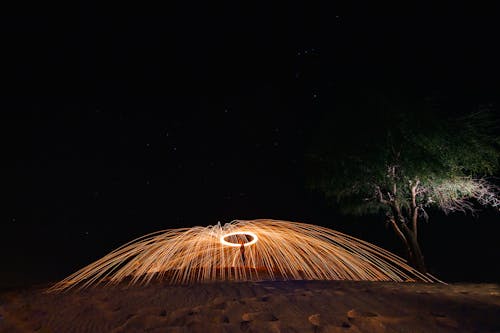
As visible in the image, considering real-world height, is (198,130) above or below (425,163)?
above

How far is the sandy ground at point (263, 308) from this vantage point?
3529 millimetres

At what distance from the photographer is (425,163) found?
935 centimetres

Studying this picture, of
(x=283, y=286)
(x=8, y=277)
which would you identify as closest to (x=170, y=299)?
(x=283, y=286)

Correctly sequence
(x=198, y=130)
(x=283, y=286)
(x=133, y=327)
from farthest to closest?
(x=198, y=130), (x=283, y=286), (x=133, y=327)

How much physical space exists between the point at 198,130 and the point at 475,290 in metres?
11.9

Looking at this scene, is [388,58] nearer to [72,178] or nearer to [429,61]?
[429,61]

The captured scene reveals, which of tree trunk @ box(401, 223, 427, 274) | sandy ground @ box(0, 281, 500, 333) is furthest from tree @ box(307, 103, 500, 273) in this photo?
sandy ground @ box(0, 281, 500, 333)

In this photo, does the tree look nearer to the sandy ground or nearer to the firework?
the firework

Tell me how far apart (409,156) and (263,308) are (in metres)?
7.18

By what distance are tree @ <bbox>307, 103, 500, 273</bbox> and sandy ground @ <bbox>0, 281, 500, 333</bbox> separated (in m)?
4.88

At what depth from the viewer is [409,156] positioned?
31.3 feet

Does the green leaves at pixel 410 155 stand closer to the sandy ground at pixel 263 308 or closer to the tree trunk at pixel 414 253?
the tree trunk at pixel 414 253

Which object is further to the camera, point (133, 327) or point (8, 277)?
point (8, 277)

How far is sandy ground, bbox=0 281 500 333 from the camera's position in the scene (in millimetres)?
3529
